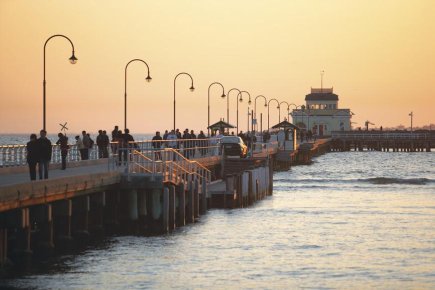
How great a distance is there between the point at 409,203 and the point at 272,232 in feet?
60.2

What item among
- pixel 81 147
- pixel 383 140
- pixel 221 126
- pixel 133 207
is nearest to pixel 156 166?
pixel 133 207

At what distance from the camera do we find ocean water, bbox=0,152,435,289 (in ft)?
104

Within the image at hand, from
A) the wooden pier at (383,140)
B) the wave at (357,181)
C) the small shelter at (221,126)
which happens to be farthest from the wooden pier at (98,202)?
the wooden pier at (383,140)

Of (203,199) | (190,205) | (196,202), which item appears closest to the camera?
(190,205)

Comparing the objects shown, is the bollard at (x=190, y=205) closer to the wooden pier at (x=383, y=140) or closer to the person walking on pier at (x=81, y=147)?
the person walking on pier at (x=81, y=147)

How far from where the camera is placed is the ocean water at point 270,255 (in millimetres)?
31828

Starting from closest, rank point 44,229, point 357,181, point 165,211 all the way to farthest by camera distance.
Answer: point 44,229 < point 165,211 < point 357,181

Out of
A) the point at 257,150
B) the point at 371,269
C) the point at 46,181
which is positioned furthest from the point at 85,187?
the point at 257,150

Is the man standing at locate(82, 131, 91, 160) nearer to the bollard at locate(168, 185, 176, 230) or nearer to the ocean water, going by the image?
the ocean water

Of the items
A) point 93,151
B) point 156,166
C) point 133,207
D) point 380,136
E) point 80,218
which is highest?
point 380,136

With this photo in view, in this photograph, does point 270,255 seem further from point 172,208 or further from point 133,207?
point 172,208

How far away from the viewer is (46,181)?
34062mm

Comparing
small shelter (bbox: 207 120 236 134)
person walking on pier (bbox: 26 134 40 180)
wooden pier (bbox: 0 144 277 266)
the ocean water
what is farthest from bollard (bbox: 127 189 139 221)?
small shelter (bbox: 207 120 236 134)

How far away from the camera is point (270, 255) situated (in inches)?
1489
